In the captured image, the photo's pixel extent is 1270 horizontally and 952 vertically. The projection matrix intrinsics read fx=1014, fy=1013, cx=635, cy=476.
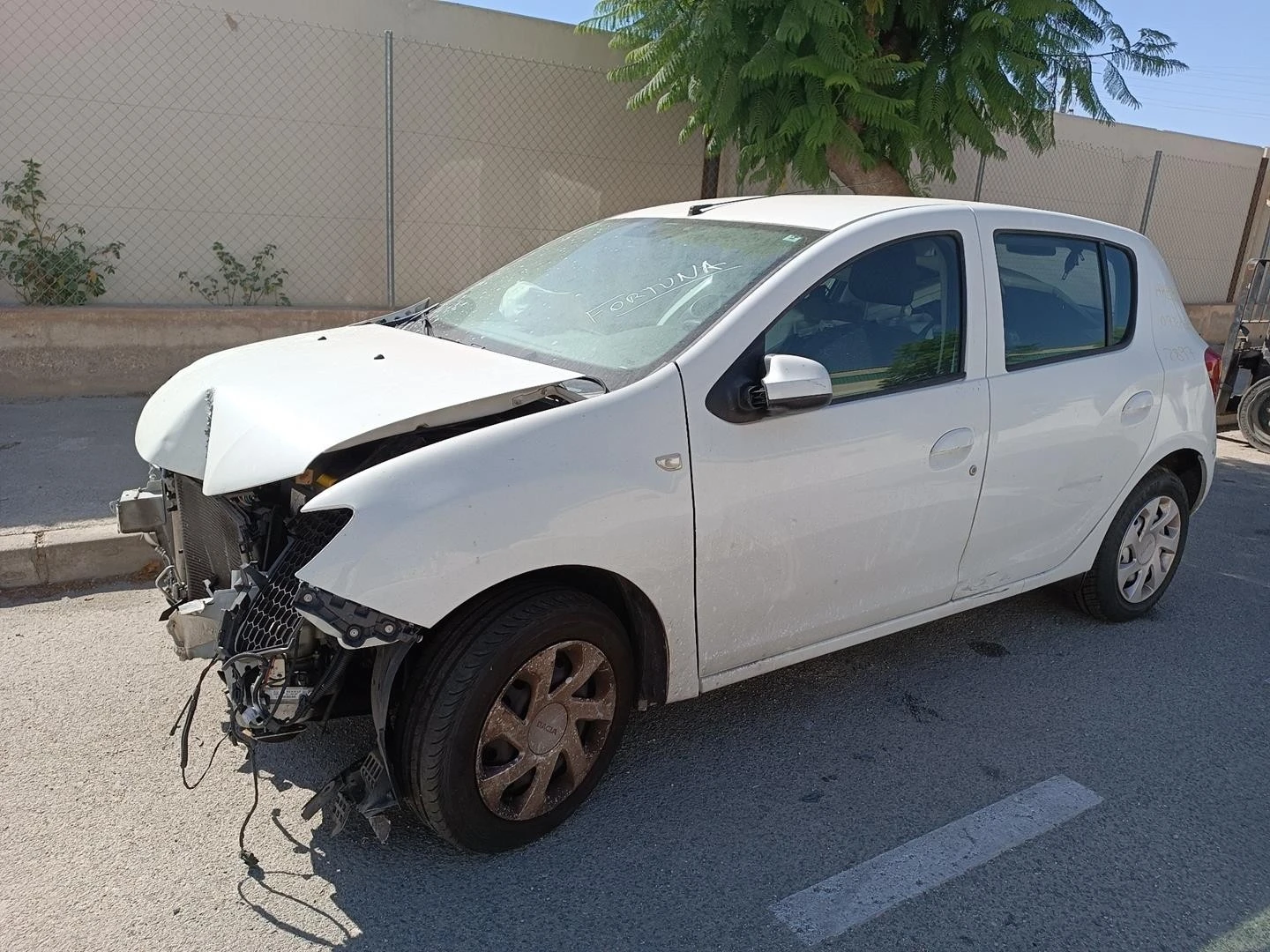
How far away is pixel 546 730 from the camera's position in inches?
116

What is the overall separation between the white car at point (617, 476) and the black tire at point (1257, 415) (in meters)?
5.95

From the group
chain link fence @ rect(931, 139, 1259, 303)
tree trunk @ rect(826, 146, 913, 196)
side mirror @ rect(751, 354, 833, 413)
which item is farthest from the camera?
chain link fence @ rect(931, 139, 1259, 303)

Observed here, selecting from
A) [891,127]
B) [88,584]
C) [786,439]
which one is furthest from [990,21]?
[88,584]

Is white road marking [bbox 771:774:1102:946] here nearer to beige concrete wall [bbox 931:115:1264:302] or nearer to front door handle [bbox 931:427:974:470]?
front door handle [bbox 931:427:974:470]

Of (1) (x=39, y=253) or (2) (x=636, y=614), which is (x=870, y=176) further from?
(1) (x=39, y=253)

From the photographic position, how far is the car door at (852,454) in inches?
123

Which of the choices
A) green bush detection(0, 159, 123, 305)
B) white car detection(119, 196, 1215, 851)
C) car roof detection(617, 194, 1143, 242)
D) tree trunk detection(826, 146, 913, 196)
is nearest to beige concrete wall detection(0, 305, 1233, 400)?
green bush detection(0, 159, 123, 305)

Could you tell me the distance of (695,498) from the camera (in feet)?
9.89

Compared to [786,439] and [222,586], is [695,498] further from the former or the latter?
[222,586]

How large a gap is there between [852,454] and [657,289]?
0.88m

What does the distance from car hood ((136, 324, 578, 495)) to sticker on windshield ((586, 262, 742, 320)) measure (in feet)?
1.32

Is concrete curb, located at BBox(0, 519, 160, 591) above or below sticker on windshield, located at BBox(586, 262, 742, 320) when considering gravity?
below

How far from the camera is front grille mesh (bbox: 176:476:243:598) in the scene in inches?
120

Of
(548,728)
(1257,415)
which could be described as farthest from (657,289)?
(1257,415)
